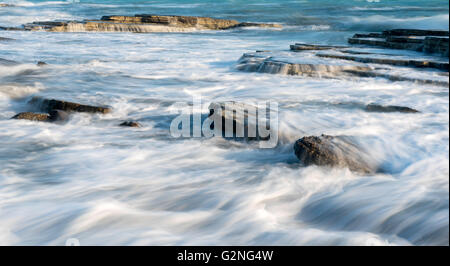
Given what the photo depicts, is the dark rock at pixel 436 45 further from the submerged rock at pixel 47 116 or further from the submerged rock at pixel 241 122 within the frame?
the submerged rock at pixel 47 116

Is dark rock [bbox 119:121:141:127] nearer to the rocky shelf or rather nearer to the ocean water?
the ocean water

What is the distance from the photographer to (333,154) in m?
2.90

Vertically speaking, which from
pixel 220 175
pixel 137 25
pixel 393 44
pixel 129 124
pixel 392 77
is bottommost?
pixel 220 175

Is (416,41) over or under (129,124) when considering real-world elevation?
over

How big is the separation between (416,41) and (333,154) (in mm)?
7630

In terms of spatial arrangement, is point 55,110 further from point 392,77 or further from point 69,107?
point 392,77

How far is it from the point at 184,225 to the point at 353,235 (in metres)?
0.96

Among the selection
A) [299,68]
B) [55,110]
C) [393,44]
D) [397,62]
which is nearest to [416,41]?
[393,44]

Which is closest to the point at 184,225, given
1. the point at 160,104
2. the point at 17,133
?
the point at 17,133

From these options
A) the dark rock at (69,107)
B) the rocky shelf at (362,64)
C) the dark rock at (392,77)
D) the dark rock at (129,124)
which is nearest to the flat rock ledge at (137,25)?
the rocky shelf at (362,64)

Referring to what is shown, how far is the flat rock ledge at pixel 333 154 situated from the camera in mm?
2473

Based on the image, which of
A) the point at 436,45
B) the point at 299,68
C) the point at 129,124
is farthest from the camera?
the point at 436,45

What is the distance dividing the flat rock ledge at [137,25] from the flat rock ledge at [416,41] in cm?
Result: 997
